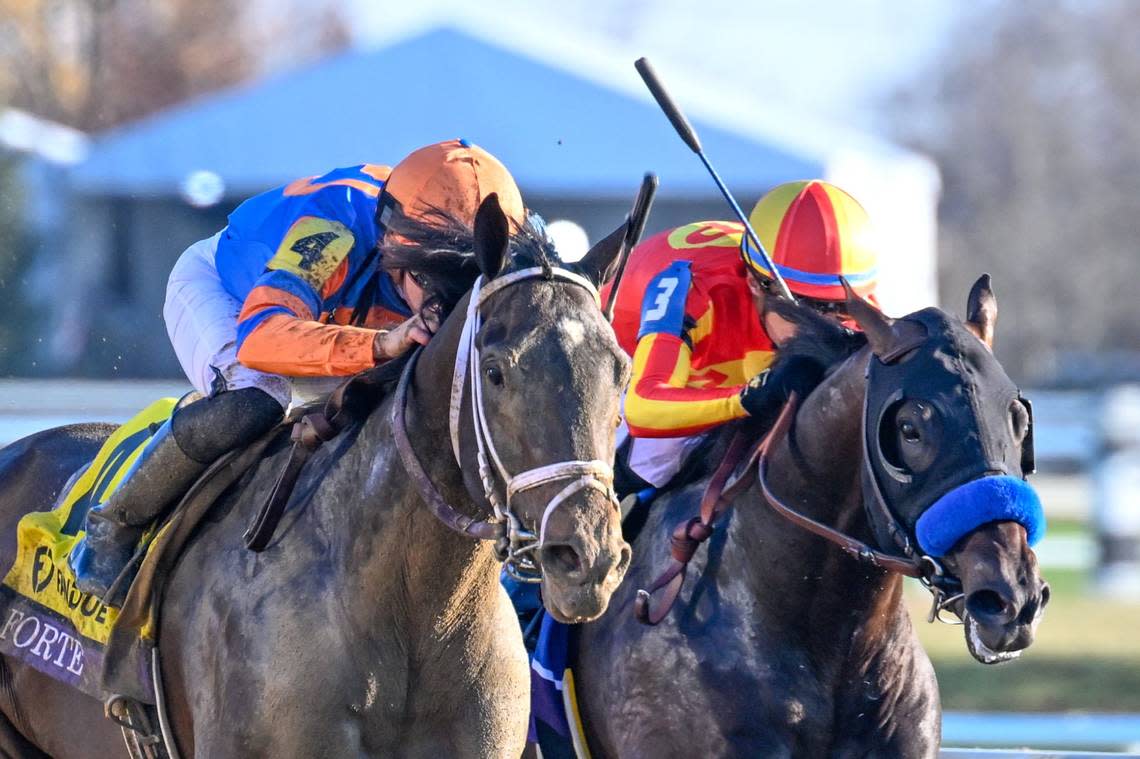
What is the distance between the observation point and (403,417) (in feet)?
13.1

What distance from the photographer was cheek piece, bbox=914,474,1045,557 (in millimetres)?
4000

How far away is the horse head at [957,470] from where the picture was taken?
13.1ft

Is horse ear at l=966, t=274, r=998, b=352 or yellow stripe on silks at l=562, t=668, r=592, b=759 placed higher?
horse ear at l=966, t=274, r=998, b=352

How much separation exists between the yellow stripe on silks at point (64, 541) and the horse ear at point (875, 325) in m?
1.79

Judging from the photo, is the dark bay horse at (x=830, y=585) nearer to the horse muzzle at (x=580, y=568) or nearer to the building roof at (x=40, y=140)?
the horse muzzle at (x=580, y=568)

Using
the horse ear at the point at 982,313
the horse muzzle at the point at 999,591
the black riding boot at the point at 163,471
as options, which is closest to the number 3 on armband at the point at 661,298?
the horse ear at the point at 982,313

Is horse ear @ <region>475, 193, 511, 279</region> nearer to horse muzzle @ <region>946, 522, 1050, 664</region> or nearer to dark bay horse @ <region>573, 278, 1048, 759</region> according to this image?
dark bay horse @ <region>573, 278, 1048, 759</region>

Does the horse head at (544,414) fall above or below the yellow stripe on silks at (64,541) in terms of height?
above

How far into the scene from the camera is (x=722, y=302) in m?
5.33

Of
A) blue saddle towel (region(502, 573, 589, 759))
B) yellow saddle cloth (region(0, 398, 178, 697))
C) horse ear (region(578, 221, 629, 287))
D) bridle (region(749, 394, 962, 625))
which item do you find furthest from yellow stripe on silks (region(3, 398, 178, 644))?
bridle (region(749, 394, 962, 625))

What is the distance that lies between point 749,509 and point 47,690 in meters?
1.89

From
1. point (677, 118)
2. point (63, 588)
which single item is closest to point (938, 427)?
point (677, 118)

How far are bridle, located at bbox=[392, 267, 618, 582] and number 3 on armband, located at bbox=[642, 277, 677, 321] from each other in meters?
1.26

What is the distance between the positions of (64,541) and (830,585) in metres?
1.97
